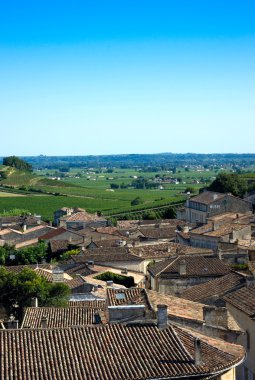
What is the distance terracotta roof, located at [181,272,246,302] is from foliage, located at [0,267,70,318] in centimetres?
559

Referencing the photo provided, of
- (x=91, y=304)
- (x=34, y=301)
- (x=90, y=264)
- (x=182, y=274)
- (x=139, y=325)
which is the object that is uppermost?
(x=139, y=325)

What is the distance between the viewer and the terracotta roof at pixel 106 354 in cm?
1858

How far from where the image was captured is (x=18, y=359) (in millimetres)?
18906

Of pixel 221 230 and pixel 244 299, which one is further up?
pixel 244 299

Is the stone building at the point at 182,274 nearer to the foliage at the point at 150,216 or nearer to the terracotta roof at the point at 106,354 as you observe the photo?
the terracotta roof at the point at 106,354

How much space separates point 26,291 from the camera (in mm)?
36062

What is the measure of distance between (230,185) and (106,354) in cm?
9077

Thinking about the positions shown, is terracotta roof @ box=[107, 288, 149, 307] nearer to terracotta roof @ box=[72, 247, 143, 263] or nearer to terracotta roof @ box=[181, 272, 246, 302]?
terracotta roof @ box=[181, 272, 246, 302]

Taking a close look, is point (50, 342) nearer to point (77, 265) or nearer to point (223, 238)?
point (77, 265)

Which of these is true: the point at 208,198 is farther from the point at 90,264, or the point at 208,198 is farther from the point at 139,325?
the point at 139,325

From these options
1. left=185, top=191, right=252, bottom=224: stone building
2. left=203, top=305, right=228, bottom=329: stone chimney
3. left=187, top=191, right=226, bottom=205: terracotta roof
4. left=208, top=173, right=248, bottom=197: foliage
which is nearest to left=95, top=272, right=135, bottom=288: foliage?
left=203, top=305, right=228, bottom=329: stone chimney

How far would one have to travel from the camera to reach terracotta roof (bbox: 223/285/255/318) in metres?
27.9

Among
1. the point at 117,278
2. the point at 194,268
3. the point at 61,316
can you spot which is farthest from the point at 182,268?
the point at 61,316

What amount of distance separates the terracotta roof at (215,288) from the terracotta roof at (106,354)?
1347cm
